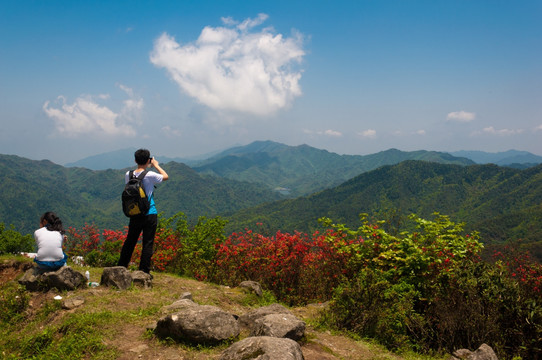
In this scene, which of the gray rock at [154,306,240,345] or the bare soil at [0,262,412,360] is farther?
the gray rock at [154,306,240,345]

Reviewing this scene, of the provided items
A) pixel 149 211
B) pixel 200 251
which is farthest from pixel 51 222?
pixel 200 251

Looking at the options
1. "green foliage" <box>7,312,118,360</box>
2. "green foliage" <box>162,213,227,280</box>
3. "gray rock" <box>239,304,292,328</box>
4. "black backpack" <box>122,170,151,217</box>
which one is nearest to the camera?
"green foliage" <box>7,312,118,360</box>

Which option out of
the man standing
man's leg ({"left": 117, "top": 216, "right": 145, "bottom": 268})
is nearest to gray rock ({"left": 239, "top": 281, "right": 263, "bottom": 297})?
the man standing

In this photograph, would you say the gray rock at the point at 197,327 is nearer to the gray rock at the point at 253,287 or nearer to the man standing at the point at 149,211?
the man standing at the point at 149,211

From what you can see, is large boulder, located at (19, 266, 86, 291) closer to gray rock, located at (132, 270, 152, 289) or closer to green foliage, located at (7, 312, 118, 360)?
gray rock, located at (132, 270, 152, 289)

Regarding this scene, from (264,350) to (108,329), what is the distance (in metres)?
2.61

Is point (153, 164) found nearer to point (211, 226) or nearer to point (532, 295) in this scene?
point (211, 226)

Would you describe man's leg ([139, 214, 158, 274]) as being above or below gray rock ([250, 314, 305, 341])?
above

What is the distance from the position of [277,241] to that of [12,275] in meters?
6.86

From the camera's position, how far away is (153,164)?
244 inches

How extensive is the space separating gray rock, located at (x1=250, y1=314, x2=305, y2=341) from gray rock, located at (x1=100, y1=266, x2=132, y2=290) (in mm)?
3194

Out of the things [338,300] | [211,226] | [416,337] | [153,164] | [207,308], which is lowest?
[416,337]

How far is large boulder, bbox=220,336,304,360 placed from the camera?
127 inches

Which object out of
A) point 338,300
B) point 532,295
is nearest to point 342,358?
point 338,300
